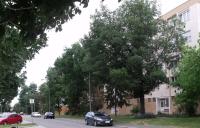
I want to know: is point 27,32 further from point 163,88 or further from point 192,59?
point 163,88

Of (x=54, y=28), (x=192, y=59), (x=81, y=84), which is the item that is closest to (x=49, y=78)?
(x=81, y=84)

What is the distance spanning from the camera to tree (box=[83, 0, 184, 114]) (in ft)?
180

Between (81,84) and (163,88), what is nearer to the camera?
(163,88)

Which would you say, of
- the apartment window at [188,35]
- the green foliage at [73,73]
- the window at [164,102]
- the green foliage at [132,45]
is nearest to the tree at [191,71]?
the green foliage at [132,45]

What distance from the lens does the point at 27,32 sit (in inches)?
236

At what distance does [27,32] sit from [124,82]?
4692 cm

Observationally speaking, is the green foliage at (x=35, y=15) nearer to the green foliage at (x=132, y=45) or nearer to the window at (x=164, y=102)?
the green foliage at (x=132, y=45)

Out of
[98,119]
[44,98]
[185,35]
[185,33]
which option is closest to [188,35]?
[185,35]

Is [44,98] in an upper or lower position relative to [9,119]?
upper

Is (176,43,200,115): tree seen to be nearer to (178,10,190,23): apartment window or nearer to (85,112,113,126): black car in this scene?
(85,112,113,126): black car

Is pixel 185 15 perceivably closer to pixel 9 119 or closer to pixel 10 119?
pixel 10 119

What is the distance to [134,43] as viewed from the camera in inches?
2194

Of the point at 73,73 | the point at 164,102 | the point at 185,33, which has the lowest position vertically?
the point at 164,102

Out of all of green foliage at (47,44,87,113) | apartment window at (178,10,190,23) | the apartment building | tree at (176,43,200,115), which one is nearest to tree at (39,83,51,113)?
green foliage at (47,44,87,113)
